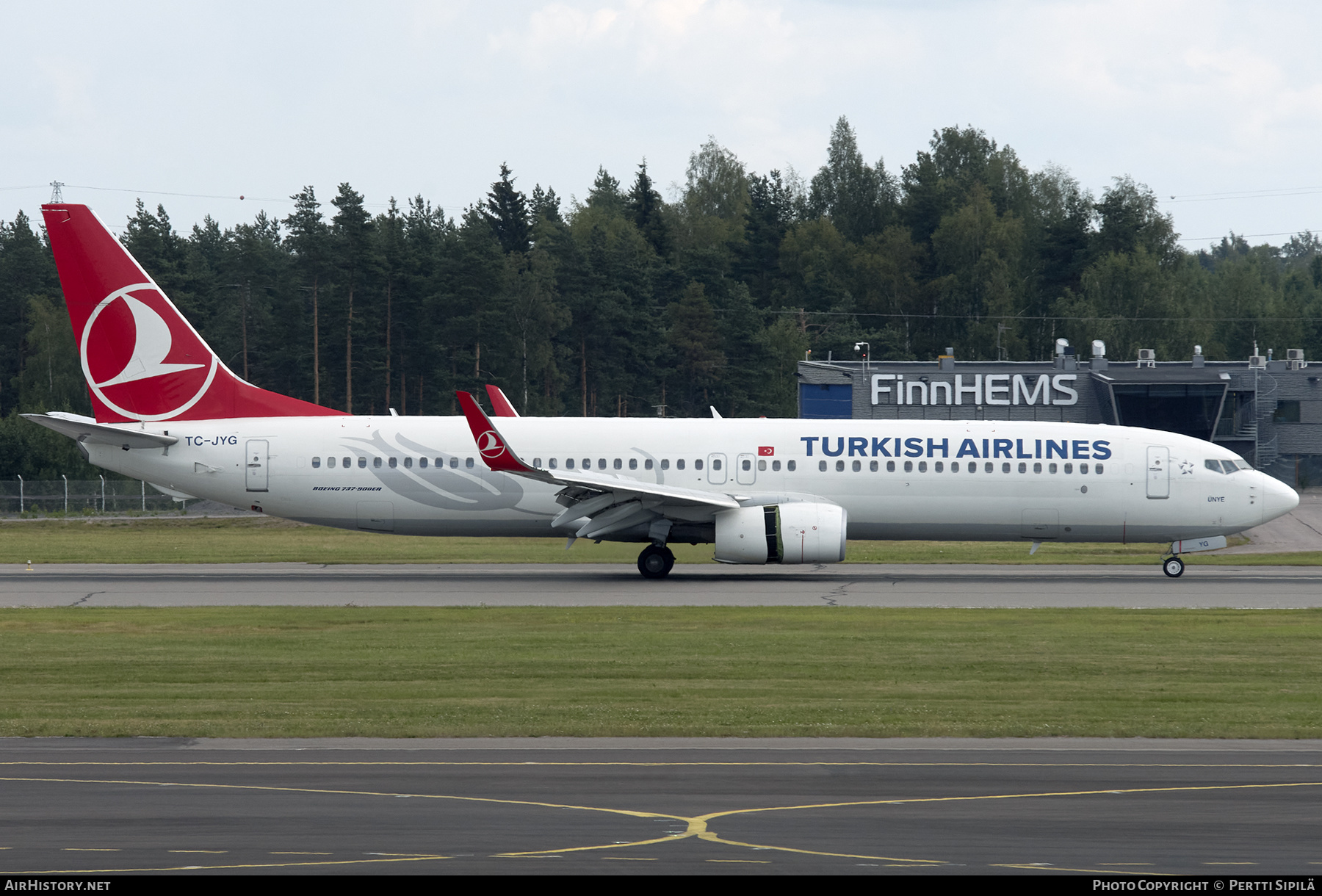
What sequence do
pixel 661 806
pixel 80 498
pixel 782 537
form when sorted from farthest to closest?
pixel 80 498 → pixel 782 537 → pixel 661 806

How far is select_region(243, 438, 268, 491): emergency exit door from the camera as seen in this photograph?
29.5m

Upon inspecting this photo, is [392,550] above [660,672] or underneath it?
above

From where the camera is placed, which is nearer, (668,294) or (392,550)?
(392,550)

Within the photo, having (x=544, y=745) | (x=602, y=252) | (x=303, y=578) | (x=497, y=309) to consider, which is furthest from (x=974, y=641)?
(x=602, y=252)

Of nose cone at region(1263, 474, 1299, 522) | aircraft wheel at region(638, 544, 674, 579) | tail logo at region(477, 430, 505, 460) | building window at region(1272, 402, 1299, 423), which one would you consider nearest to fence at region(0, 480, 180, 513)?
tail logo at region(477, 430, 505, 460)

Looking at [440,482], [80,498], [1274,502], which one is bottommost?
[1274,502]

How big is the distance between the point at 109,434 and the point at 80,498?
84.0 feet

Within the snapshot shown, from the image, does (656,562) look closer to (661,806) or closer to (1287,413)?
(661,806)

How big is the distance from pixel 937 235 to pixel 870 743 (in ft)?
308

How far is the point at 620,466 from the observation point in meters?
29.6

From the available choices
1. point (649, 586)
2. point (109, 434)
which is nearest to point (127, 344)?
point (109, 434)

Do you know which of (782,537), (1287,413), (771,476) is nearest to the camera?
(782,537)

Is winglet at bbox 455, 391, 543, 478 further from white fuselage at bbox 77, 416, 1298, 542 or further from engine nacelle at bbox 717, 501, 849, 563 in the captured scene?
engine nacelle at bbox 717, 501, 849, 563

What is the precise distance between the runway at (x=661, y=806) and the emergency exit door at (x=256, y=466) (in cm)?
1649
